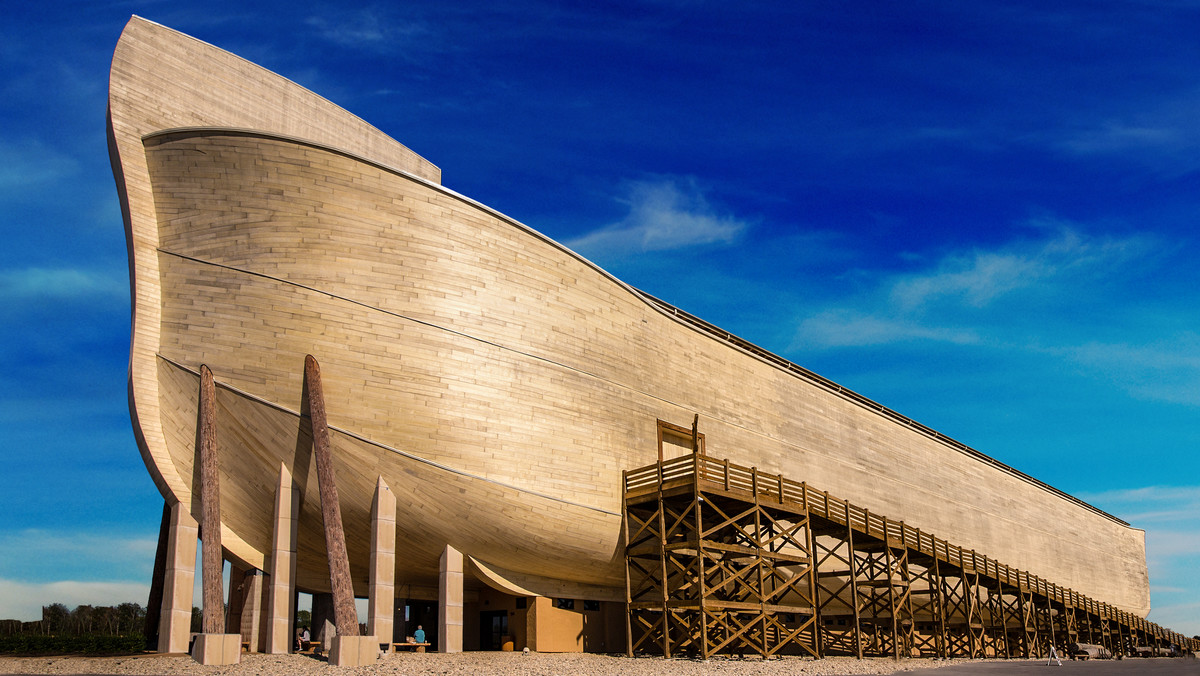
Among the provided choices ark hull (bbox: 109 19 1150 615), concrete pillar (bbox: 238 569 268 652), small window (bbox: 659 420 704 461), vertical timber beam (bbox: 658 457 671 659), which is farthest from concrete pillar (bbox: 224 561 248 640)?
small window (bbox: 659 420 704 461)

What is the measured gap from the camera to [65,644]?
1709cm

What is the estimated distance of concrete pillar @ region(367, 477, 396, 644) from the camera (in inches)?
738

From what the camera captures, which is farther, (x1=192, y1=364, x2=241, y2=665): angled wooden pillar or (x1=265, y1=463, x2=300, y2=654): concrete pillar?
(x1=265, y1=463, x2=300, y2=654): concrete pillar

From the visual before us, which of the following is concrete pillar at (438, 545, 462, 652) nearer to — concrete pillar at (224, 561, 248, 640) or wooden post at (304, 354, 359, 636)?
wooden post at (304, 354, 359, 636)

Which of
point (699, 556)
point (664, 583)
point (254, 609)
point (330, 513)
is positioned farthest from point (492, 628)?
point (330, 513)

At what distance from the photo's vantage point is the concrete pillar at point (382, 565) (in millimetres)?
18750

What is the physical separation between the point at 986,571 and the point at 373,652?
24.4 m

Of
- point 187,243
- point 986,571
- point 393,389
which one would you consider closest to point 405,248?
point 393,389

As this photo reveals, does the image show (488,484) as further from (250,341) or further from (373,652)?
(250,341)

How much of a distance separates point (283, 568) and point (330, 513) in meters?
2.31

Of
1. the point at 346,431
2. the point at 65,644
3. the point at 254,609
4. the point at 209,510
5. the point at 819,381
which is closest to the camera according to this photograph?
the point at 65,644

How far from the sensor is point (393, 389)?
19938mm

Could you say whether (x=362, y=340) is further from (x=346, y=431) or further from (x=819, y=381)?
(x=819, y=381)

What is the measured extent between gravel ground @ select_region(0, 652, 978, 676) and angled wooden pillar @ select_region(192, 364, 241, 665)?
0.39m
